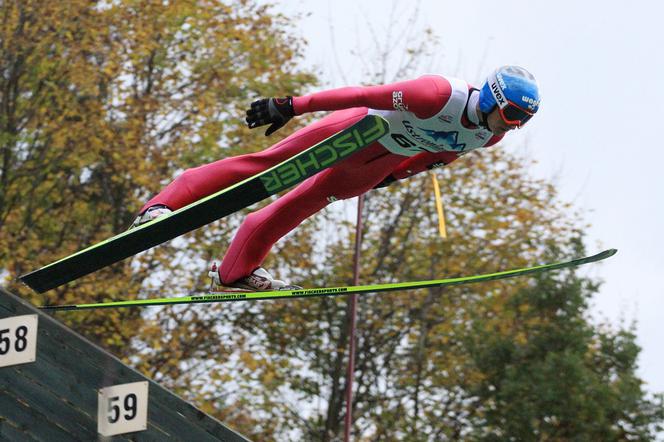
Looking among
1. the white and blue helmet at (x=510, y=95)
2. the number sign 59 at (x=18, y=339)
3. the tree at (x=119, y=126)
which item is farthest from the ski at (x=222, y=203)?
the tree at (x=119, y=126)

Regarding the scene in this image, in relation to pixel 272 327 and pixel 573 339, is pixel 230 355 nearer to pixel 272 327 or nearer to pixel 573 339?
pixel 272 327

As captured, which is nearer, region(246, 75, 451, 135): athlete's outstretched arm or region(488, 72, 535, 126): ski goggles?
region(488, 72, 535, 126): ski goggles

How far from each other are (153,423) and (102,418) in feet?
1.29

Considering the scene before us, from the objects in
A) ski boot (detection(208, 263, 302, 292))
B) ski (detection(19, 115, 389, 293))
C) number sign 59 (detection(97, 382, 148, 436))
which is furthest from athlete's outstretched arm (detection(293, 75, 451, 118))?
number sign 59 (detection(97, 382, 148, 436))

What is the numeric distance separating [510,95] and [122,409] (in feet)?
13.8

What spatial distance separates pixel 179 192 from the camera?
6.06 m

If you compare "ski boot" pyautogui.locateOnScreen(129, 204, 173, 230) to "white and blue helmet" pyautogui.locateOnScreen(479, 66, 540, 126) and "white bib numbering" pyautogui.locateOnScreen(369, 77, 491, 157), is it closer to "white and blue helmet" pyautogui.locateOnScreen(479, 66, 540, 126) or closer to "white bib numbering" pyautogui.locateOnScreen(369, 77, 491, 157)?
"white bib numbering" pyautogui.locateOnScreen(369, 77, 491, 157)

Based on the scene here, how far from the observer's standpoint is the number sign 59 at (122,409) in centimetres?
838

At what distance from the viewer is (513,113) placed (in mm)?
5500

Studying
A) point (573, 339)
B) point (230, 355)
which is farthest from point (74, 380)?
point (573, 339)

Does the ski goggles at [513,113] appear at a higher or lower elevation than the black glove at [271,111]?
lower

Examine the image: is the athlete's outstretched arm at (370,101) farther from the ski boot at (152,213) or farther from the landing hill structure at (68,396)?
the landing hill structure at (68,396)

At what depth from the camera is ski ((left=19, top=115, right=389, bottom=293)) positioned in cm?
545

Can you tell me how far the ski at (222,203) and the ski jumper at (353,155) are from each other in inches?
7.7
